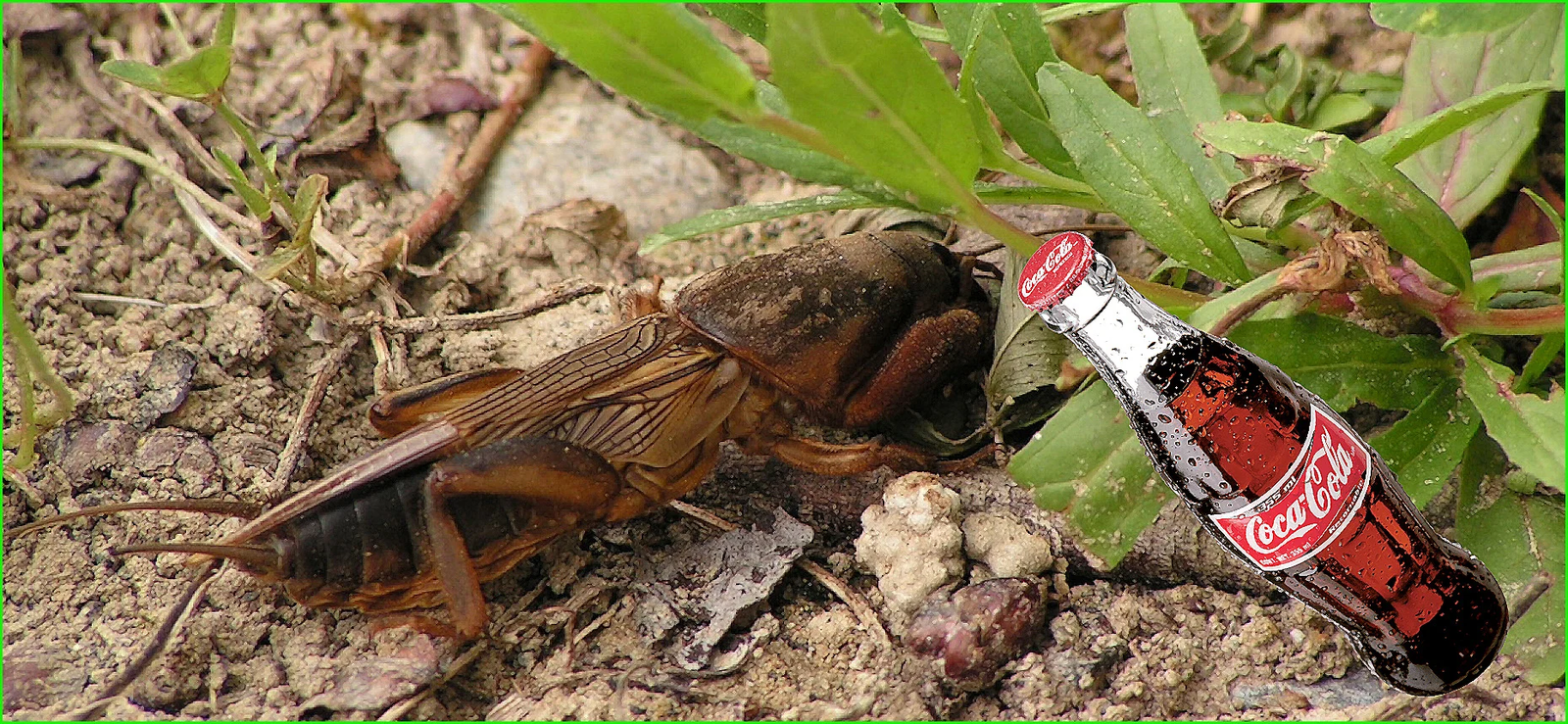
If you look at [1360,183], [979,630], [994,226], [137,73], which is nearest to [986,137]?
[994,226]

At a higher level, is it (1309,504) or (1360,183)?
(1360,183)

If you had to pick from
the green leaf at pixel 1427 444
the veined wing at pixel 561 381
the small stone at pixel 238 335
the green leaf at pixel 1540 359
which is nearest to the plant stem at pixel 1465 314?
the green leaf at pixel 1540 359

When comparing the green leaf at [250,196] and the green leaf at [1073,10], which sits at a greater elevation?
the green leaf at [1073,10]

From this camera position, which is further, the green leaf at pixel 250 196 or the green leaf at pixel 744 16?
the green leaf at pixel 250 196

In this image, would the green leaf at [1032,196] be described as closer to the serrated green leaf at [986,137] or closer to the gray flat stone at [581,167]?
the serrated green leaf at [986,137]

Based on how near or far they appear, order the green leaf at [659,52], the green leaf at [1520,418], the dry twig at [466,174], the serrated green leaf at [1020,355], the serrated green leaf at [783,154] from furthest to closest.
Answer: the dry twig at [466,174] → the serrated green leaf at [1020,355] → the serrated green leaf at [783,154] → the green leaf at [1520,418] → the green leaf at [659,52]

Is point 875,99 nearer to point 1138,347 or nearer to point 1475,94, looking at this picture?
point 1138,347

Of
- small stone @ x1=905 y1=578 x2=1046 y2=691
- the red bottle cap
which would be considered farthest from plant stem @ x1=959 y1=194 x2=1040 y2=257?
small stone @ x1=905 y1=578 x2=1046 y2=691

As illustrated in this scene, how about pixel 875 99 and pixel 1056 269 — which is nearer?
pixel 875 99
